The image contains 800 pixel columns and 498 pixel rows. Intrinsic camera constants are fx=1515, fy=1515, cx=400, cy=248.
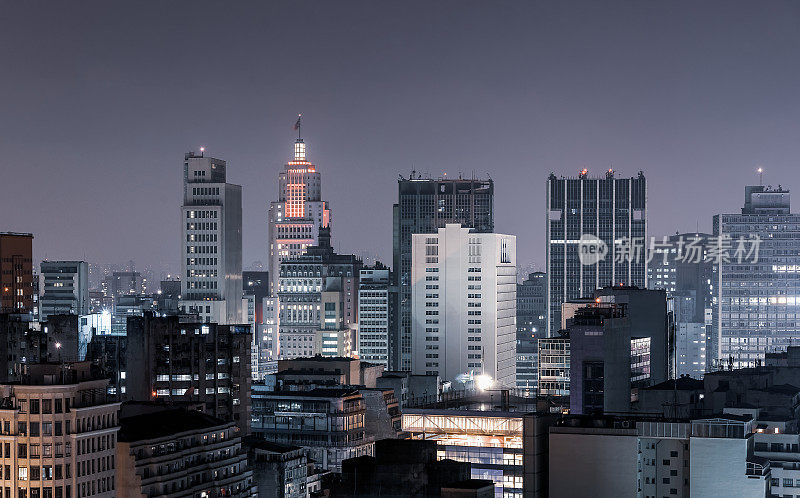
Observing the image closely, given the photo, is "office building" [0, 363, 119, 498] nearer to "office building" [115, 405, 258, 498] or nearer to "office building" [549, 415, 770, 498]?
"office building" [115, 405, 258, 498]

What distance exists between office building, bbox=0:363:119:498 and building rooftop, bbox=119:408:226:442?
13.0ft

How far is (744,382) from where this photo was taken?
118 meters

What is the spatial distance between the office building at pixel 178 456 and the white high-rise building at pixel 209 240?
266 ft

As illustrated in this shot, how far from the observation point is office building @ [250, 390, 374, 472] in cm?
11619

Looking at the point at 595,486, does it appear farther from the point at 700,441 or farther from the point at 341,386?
the point at 341,386

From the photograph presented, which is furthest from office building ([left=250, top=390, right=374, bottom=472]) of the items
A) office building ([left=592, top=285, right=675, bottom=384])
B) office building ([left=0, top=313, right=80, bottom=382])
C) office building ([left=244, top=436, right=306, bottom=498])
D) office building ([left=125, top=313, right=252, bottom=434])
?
office building ([left=592, top=285, right=675, bottom=384])

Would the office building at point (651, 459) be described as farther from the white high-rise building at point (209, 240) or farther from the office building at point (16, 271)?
the white high-rise building at point (209, 240)

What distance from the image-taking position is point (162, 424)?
8356cm

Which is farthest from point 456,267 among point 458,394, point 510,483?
point 510,483

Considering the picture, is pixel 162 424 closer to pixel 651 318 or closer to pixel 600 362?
pixel 600 362

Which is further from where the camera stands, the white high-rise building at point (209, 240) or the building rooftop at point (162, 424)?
the white high-rise building at point (209, 240)

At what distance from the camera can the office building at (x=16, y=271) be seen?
15388cm

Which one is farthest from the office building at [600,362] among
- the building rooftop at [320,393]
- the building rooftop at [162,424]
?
the building rooftop at [162,424]

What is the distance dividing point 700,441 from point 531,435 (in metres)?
7.89
